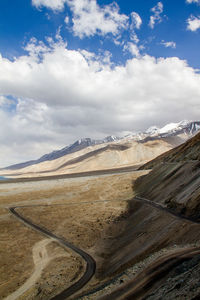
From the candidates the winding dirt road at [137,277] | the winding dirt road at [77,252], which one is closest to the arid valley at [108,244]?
the winding dirt road at [137,277]

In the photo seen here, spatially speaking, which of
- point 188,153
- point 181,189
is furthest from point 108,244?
point 188,153

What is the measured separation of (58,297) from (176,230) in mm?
17171

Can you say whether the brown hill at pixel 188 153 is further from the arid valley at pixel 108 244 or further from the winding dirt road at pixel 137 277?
the winding dirt road at pixel 137 277

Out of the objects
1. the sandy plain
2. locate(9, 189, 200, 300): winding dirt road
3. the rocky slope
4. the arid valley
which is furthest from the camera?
the rocky slope

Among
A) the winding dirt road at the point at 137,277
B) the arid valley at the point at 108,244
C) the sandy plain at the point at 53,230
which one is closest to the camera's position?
the winding dirt road at the point at 137,277

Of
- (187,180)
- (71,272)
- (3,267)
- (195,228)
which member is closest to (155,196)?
(187,180)

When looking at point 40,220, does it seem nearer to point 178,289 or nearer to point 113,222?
point 113,222

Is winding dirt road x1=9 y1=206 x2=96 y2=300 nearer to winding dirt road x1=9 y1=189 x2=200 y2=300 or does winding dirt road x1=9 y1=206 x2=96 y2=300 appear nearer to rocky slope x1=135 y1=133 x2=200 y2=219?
winding dirt road x1=9 y1=189 x2=200 y2=300

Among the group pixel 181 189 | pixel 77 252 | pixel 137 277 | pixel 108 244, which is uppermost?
pixel 181 189

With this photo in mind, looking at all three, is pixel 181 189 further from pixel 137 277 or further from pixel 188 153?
pixel 137 277

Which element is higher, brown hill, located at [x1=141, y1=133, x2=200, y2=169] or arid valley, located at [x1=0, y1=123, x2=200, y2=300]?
brown hill, located at [x1=141, y1=133, x2=200, y2=169]

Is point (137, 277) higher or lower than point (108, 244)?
higher

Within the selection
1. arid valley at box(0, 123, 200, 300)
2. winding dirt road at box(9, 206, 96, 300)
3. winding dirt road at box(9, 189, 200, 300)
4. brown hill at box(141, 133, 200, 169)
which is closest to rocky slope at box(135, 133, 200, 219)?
arid valley at box(0, 123, 200, 300)

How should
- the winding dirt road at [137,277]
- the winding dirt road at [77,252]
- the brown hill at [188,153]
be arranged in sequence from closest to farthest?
the winding dirt road at [137,277]
the winding dirt road at [77,252]
the brown hill at [188,153]
